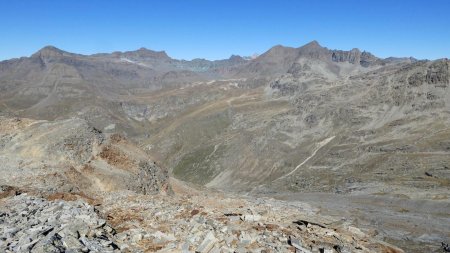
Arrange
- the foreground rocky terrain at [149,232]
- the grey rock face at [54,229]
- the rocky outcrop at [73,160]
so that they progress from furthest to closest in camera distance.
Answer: the rocky outcrop at [73,160]
the foreground rocky terrain at [149,232]
the grey rock face at [54,229]

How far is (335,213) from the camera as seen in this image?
109438 mm

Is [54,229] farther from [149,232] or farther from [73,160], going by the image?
[73,160]

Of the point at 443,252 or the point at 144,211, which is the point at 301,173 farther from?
the point at 144,211

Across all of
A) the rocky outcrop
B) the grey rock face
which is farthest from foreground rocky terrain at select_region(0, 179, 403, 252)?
the rocky outcrop

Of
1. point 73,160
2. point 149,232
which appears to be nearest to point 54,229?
point 149,232

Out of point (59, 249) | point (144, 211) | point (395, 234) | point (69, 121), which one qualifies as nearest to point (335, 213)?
point (395, 234)

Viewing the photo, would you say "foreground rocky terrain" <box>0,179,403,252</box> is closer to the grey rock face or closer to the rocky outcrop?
the grey rock face

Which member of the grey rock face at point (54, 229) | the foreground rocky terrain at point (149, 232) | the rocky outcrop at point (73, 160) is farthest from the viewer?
the rocky outcrop at point (73, 160)

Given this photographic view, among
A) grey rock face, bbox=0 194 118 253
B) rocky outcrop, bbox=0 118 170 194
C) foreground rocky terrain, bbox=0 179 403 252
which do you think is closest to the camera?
grey rock face, bbox=0 194 118 253

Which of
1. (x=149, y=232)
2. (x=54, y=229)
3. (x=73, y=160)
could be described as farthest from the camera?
(x=73, y=160)

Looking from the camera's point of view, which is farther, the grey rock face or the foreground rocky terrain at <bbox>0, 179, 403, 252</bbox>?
the foreground rocky terrain at <bbox>0, 179, 403, 252</bbox>

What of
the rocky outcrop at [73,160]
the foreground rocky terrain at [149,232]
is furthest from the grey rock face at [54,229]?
the rocky outcrop at [73,160]

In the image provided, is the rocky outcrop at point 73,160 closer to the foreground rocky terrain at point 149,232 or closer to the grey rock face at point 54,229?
the foreground rocky terrain at point 149,232

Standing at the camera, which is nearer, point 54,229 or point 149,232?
point 54,229
